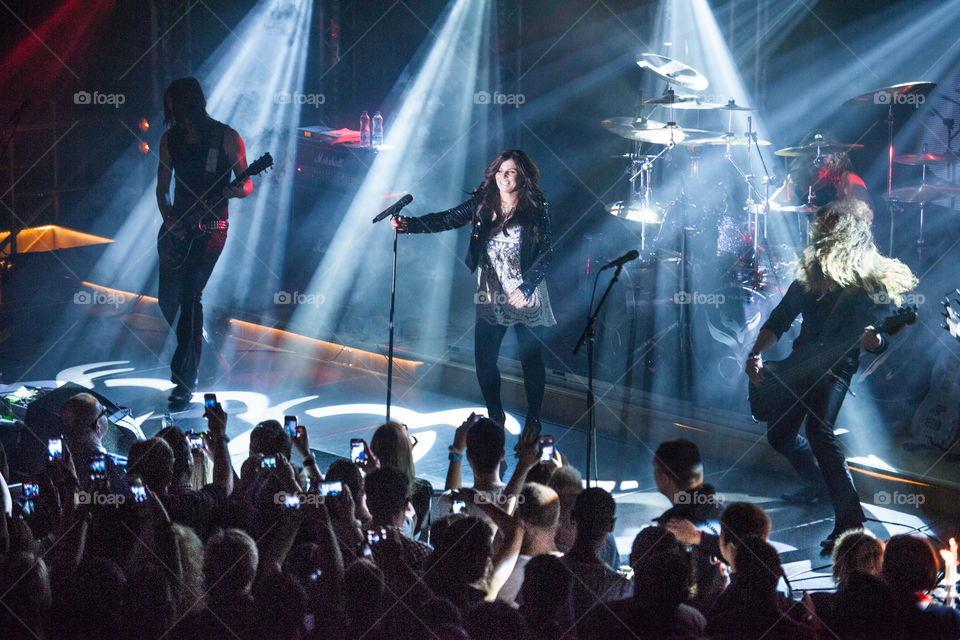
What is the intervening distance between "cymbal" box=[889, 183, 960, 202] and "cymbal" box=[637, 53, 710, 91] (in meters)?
1.69

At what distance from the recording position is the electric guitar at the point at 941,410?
5.27 meters

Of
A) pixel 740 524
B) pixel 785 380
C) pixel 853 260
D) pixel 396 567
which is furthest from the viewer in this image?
pixel 785 380

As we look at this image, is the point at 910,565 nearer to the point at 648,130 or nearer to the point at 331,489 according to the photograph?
the point at 331,489

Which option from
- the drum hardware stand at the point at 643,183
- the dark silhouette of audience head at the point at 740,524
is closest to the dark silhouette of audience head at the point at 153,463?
the dark silhouette of audience head at the point at 740,524

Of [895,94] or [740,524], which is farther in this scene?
[895,94]

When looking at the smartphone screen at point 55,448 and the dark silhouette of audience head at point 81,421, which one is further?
the dark silhouette of audience head at point 81,421

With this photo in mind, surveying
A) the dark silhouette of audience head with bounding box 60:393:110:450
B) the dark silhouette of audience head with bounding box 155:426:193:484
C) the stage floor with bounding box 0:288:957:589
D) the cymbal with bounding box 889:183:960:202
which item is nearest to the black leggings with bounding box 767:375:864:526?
the stage floor with bounding box 0:288:957:589

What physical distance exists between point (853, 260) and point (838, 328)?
12.8 inches

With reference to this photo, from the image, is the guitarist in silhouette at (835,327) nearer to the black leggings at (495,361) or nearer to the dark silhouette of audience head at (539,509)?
the black leggings at (495,361)

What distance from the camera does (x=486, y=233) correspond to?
530 centimetres

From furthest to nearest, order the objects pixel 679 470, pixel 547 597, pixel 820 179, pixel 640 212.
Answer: pixel 640 212
pixel 820 179
pixel 679 470
pixel 547 597

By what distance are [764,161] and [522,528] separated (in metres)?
6.22

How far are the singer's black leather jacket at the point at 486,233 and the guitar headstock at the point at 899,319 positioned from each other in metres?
1.81

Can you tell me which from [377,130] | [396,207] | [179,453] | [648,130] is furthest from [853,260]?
[377,130]
